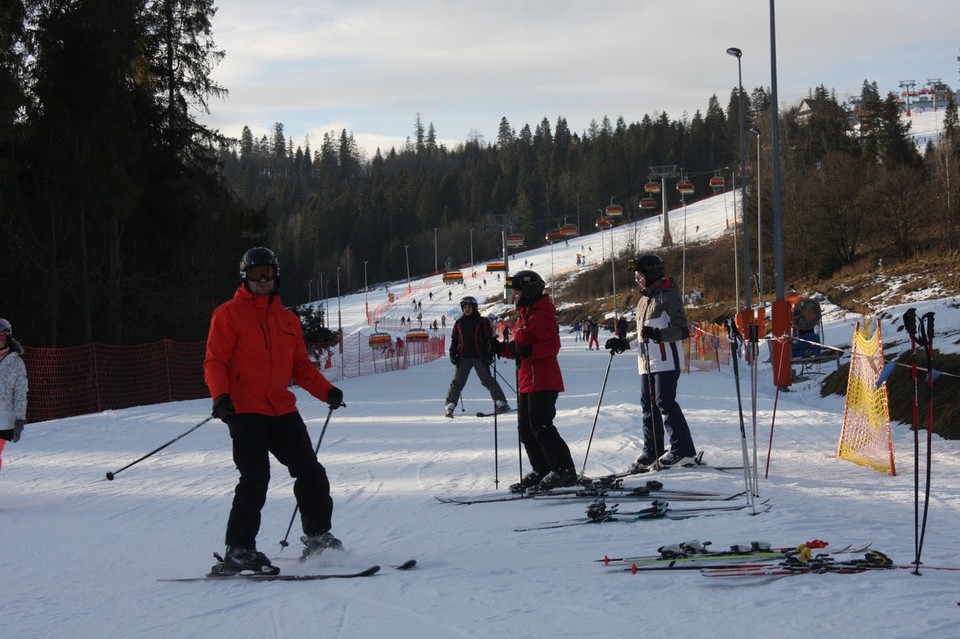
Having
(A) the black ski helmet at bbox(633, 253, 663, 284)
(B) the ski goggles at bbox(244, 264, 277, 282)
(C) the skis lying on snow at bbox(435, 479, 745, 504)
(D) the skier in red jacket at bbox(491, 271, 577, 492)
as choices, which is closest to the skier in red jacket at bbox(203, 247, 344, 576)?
(B) the ski goggles at bbox(244, 264, 277, 282)

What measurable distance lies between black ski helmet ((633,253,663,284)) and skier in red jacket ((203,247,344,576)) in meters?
3.79

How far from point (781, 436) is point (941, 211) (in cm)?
4608

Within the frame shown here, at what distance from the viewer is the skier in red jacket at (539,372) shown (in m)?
7.59

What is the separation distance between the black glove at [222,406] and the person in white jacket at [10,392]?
3.67m

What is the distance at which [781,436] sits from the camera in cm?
1069

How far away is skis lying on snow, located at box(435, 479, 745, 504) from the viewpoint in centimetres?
689

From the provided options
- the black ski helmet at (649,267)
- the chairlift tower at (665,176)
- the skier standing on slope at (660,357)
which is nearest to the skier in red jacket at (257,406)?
the skier standing on slope at (660,357)

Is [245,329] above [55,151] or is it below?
below

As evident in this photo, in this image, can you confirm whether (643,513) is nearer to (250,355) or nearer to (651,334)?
→ (651,334)

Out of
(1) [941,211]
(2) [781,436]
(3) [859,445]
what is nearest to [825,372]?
(2) [781,436]

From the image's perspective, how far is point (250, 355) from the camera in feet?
17.6

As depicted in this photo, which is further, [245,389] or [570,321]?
[570,321]

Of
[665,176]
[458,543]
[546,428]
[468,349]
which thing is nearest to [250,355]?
[458,543]

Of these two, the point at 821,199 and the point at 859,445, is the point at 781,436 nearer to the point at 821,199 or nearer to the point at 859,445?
the point at 859,445
